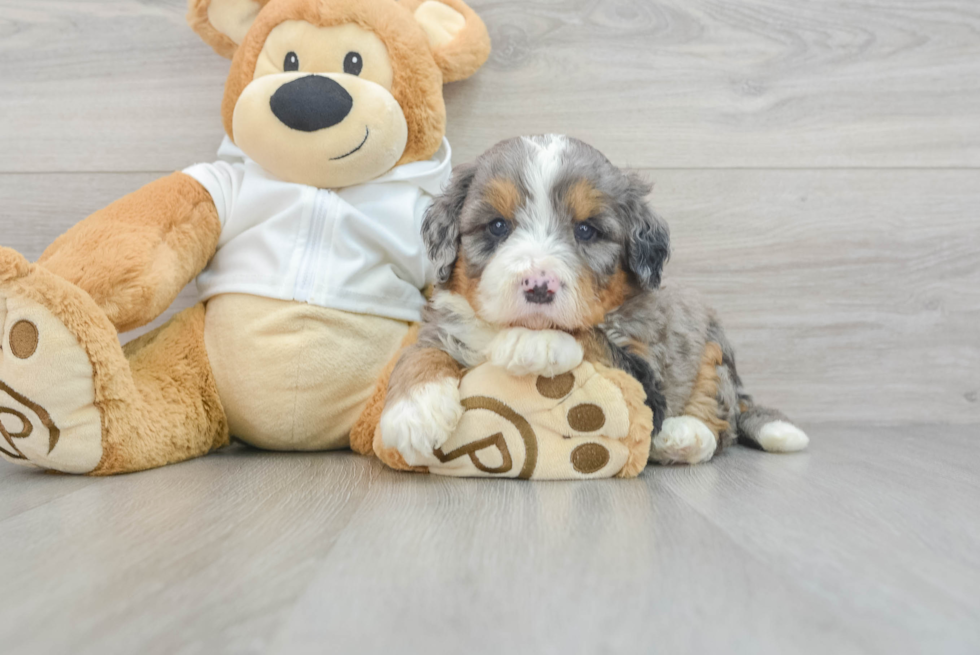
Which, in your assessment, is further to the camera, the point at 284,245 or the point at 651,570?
the point at 284,245

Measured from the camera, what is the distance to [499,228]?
1.46 meters

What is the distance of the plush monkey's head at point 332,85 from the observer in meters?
1.72

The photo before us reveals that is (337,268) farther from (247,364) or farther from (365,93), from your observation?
(365,93)

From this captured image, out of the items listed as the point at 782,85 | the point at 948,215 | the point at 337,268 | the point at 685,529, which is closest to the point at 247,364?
the point at 337,268

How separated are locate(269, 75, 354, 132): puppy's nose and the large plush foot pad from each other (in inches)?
28.8

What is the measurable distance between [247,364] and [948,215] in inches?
85.0

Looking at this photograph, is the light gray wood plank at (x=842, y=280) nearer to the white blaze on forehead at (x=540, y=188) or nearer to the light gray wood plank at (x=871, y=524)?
the light gray wood plank at (x=871, y=524)

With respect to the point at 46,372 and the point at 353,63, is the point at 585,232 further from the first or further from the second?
the point at 46,372

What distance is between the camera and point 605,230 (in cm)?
146

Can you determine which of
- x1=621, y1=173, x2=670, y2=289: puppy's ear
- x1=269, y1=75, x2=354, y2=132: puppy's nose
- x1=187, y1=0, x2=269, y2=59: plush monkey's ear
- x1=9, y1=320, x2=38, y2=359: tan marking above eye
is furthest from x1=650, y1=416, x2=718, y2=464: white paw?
x1=187, y1=0, x2=269, y2=59: plush monkey's ear

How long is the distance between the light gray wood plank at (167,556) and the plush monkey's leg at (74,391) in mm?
71

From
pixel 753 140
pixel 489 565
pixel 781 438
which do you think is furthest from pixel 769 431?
pixel 489 565

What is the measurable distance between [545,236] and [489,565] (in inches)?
26.8

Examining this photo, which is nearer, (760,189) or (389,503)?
(389,503)
